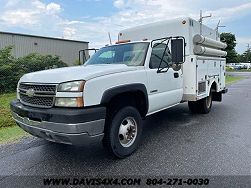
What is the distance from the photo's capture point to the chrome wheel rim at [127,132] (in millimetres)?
4223

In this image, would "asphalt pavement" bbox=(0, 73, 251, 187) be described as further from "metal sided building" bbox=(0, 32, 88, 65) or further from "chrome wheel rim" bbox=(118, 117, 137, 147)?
"metal sided building" bbox=(0, 32, 88, 65)

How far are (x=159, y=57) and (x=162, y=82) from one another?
0.53 meters

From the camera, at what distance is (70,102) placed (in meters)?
3.47

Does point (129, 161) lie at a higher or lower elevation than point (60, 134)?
lower

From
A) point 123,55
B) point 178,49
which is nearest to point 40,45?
point 123,55

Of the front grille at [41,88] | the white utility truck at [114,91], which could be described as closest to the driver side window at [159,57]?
the white utility truck at [114,91]

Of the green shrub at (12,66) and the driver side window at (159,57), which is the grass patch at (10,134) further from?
the green shrub at (12,66)

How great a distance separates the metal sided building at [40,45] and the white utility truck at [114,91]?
770 inches

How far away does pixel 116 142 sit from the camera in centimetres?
401

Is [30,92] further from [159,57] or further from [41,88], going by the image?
[159,57]

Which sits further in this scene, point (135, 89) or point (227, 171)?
point (135, 89)

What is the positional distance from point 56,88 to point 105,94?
686mm

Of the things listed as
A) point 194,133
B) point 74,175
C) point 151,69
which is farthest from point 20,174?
point 194,133

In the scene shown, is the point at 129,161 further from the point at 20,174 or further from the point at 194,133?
the point at 194,133
